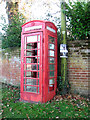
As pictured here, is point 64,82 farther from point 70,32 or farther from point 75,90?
point 70,32

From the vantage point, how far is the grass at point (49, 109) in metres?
3.31

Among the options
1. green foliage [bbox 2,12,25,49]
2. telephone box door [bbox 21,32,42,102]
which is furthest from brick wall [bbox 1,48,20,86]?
telephone box door [bbox 21,32,42,102]

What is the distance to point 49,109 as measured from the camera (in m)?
3.63

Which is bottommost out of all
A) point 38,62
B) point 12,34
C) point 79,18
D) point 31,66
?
point 31,66

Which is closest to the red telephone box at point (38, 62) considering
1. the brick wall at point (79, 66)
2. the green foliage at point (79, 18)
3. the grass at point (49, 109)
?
the grass at point (49, 109)

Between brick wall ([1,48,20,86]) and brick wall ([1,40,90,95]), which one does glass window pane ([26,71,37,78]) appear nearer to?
brick wall ([1,40,90,95])

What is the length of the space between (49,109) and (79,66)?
7.07ft

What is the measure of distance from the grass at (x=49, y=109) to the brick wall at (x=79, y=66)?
60 cm

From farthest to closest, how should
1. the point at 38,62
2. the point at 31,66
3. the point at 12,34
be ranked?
the point at 12,34 → the point at 31,66 → the point at 38,62

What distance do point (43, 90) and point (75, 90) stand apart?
5.18 feet

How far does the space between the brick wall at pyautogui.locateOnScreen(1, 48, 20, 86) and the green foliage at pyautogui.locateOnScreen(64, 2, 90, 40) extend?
303 cm

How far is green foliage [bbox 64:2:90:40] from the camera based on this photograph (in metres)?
4.62

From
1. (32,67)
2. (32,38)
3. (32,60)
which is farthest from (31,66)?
(32,38)

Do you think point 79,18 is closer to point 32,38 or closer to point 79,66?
point 79,66
